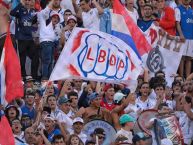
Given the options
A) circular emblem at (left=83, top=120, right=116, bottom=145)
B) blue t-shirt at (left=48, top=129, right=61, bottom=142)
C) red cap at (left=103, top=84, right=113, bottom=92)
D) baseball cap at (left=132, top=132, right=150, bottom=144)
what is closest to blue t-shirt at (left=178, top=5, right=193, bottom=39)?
red cap at (left=103, top=84, right=113, bottom=92)

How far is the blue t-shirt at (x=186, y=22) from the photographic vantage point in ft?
74.7

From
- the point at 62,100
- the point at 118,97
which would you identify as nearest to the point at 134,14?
the point at 118,97

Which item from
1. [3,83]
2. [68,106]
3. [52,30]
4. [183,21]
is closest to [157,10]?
[183,21]

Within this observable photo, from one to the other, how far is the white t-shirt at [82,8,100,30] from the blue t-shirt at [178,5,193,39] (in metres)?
1.92

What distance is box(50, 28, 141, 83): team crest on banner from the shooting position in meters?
17.4

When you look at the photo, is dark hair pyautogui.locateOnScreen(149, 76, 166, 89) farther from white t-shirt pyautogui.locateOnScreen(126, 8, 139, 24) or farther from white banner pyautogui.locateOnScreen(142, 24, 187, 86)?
white t-shirt pyautogui.locateOnScreen(126, 8, 139, 24)

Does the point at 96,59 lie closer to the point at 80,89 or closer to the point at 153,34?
the point at 80,89

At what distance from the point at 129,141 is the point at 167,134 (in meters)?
0.57

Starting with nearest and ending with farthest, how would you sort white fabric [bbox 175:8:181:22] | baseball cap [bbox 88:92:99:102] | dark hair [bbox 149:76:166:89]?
baseball cap [bbox 88:92:99:102]
dark hair [bbox 149:76:166:89]
white fabric [bbox 175:8:181:22]

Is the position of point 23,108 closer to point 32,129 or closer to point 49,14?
point 32,129

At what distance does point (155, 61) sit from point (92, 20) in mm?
1393

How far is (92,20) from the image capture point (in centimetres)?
2167

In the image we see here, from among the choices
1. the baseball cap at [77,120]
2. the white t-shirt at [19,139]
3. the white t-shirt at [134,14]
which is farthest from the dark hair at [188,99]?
the white t-shirt at [134,14]

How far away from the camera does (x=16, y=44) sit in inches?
836
